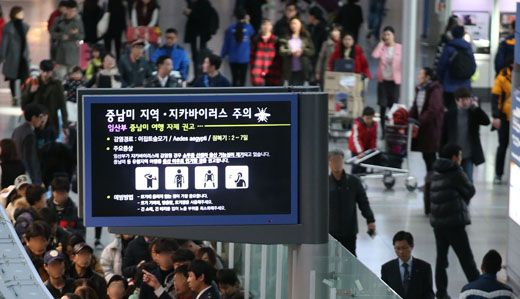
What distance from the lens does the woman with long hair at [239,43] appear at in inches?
904

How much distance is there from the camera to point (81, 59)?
22.2 metres

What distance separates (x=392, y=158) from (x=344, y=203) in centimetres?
534

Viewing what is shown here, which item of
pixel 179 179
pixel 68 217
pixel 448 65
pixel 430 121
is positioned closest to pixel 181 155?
pixel 179 179

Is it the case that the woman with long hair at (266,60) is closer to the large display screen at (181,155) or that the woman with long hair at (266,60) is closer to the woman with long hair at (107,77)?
the woman with long hair at (107,77)

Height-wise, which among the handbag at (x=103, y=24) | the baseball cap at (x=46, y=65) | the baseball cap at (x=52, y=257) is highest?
the handbag at (x=103, y=24)

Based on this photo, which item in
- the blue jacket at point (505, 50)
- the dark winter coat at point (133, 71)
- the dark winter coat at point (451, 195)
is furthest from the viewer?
the blue jacket at point (505, 50)

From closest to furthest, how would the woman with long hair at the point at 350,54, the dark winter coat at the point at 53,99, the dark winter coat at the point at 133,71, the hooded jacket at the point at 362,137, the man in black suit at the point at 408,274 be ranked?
the man in black suit at the point at 408,274 → the hooded jacket at the point at 362,137 → the dark winter coat at the point at 53,99 → the dark winter coat at the point at 133,71 → the woman with long hair at the point at 350,54

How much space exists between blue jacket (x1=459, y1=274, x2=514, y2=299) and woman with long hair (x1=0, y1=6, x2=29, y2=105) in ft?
46.8

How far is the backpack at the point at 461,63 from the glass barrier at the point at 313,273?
24.3ft

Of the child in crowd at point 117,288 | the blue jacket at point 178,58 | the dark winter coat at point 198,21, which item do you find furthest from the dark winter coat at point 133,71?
the child in crowd at point 117,288

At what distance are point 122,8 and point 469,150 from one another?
433 inches

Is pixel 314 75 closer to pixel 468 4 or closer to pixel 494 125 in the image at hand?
pixel 468 4

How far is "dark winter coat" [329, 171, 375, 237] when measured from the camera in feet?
39.9

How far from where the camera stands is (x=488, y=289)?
990 centimetres
